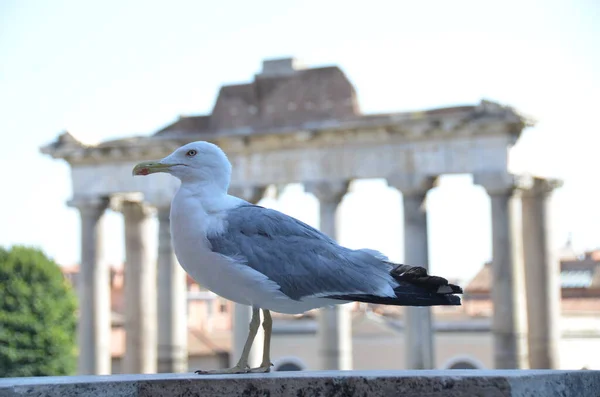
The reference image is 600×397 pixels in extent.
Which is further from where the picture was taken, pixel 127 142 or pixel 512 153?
pixel 127 142

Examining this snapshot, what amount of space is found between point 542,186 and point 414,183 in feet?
16.6

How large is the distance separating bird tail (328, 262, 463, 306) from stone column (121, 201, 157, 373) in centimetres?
4292

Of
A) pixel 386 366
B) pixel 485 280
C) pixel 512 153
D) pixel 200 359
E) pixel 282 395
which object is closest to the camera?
pixel 282 395

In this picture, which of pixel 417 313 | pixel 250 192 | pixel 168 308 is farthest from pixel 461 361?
pixel 417 313

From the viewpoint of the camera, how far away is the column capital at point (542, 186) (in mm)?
50375

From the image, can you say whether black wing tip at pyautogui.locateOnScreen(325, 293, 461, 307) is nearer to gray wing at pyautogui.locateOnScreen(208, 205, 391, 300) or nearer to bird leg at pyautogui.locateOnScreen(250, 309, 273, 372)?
gray wing at pyautogui.locateOnScreen(208, 205, 391, 300)

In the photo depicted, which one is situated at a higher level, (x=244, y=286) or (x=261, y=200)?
(x=261, y=200)

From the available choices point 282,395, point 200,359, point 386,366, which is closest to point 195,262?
point 282,395

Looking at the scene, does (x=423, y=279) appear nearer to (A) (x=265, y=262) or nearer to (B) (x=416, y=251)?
(A) (x=265, y=262)

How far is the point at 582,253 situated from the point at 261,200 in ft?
223

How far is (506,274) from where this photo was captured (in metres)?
47.6

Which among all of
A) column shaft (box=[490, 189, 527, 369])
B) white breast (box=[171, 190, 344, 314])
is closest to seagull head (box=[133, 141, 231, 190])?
white breast (box=[171, 190, 344, 314])

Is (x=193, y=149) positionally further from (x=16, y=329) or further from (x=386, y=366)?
(x=386, y=366)

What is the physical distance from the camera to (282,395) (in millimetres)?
13188
